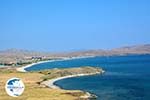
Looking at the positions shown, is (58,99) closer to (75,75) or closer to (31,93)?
(31,93)

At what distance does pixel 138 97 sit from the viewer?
92.0 metres

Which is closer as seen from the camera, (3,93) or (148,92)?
(3,93)

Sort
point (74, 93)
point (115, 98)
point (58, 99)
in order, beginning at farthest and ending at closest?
point (74, 93) < point (115, 98) < point (58, 99)

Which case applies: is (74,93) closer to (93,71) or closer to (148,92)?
(148,92)

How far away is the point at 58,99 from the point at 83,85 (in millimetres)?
41611

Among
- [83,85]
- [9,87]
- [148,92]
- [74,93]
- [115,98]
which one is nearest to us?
[9,87]

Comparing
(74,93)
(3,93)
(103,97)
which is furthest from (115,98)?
(3,93)

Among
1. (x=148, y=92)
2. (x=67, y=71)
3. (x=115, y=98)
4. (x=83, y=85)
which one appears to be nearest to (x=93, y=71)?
(x=67, y=71)

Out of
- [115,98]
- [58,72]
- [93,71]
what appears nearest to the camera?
[115,98]

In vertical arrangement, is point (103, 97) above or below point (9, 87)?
below

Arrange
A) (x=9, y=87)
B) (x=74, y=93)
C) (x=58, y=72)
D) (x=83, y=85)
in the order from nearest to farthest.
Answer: (x=9, y=87) < (x=74, y=93) < (x=83, y=85) < (x=58, y=72)

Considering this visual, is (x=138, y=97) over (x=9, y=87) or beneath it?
beneath

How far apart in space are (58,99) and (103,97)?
498 inches

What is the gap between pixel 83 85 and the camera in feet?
408
